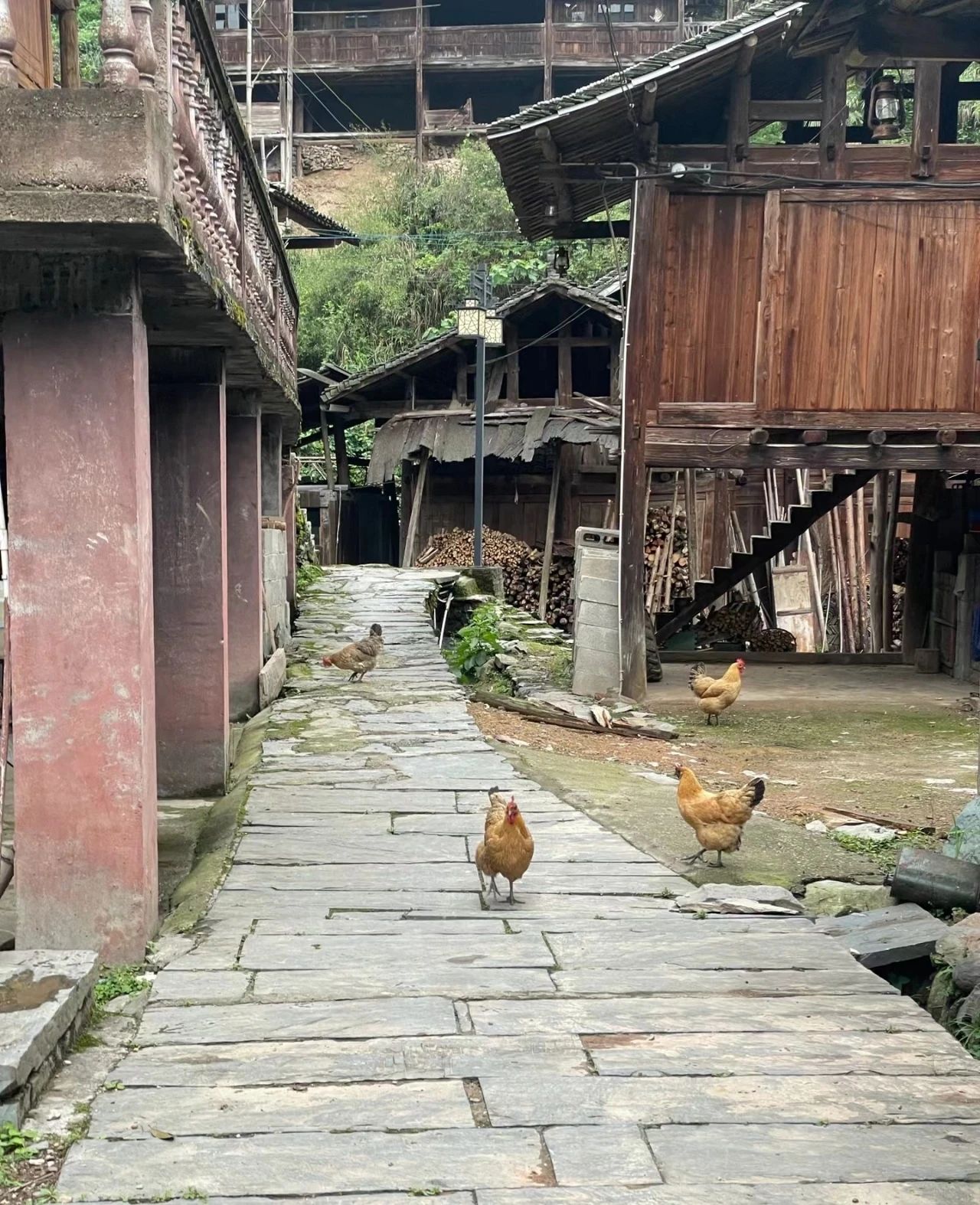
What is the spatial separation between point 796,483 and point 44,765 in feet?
61.1

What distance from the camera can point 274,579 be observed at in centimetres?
1270

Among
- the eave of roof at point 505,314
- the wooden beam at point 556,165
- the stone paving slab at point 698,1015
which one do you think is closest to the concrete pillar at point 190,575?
the stone paving slab at point 698,1015

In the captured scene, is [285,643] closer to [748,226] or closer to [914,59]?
[748,226]

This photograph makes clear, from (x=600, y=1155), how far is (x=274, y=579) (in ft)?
31.8

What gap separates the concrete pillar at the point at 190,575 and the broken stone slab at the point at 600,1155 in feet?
16.7

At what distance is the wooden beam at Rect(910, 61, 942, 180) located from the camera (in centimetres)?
1200

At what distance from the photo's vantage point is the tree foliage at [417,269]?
3198 cm

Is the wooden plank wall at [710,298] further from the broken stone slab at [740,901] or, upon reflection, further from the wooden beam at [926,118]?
the broken stone slab at [740,901]

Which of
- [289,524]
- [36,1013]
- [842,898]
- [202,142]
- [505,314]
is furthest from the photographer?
[505,314]

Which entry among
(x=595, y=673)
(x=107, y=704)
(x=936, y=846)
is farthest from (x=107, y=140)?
(x=595, y=673)

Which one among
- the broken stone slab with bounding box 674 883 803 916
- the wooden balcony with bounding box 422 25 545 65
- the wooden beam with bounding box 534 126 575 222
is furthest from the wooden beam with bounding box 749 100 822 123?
the wooden balcony with bounding box 422 25 545 65

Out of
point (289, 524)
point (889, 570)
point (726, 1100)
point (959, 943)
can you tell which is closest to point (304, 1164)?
point (726, 1100)

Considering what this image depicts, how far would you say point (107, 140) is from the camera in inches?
173

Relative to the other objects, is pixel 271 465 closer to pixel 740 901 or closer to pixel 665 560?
pixel 665 560
